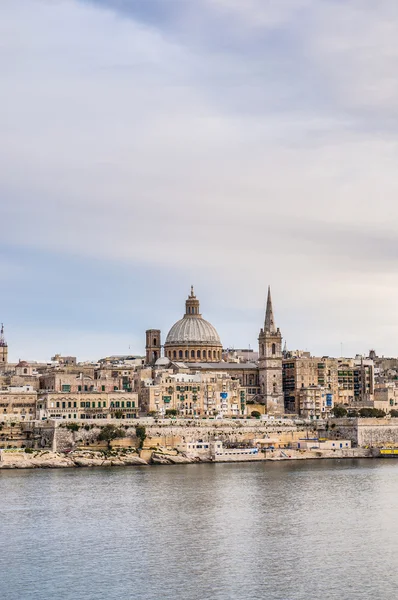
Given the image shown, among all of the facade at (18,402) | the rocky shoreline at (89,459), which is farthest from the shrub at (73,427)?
the facade at (18,402)

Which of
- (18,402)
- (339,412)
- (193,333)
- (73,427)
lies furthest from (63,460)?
(193,333)

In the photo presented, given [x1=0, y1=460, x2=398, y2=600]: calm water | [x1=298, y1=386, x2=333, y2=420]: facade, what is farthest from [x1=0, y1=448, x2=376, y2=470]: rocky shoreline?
[x1=298, y1=386, x2=333, y2=420]: facade

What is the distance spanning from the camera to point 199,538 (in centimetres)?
3647

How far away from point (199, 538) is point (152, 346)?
61702mm

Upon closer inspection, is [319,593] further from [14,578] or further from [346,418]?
[346,418]

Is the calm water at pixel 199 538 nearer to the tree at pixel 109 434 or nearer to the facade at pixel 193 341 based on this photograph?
the tree at pixel 109 434

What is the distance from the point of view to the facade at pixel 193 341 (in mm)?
96375

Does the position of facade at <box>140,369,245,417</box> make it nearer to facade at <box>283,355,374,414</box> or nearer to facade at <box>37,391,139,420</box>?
facade at <box>37,391,139,420</box>

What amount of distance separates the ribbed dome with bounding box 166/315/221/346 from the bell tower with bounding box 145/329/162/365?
96cm

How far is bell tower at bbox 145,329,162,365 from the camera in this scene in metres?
97.7

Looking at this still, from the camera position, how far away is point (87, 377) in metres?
86.2

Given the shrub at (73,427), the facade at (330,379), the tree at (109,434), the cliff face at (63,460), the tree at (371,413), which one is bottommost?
the cliff face at (63,460)

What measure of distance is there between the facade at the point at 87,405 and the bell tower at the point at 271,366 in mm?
14330

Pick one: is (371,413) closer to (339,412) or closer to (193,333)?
(339,412)
